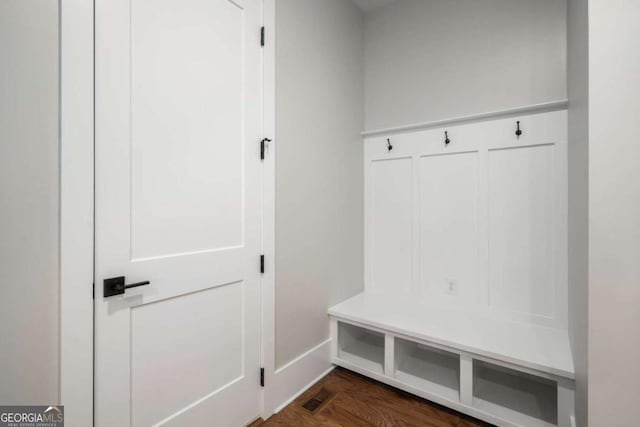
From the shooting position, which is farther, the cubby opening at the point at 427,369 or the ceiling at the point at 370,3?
the ceiling at the point at 370,3

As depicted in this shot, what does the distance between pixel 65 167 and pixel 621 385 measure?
199cm

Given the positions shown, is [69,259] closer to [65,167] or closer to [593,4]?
[65,167]

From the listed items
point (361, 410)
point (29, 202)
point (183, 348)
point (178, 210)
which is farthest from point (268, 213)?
point (361, 410)

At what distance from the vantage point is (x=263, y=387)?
1659 millimetres

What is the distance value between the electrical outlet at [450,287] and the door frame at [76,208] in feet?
6.87

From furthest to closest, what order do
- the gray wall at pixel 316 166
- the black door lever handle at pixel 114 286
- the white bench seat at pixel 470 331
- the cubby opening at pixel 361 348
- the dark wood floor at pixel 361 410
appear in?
the cubby opening at pixel 361 348 → the gray wall at pixel 316 166 → the dark wood floor at pixel 361 410 → the white bench seat at pixel 470 331 → the black door lever handle at pixel 114 286

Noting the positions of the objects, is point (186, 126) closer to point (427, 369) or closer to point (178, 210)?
point (178, 210)

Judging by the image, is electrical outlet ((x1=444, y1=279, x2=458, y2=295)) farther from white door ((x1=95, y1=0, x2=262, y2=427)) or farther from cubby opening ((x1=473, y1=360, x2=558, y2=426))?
white door ((x1=95, y1=0, x2=262, y2=427))

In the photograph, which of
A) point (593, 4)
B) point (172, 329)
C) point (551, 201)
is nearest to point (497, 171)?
point (551, 201)

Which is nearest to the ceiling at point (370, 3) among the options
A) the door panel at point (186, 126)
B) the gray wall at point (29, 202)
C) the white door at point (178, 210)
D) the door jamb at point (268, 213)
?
the door jamb at point (268, 213)

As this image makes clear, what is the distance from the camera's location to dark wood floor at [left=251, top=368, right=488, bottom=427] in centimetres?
162

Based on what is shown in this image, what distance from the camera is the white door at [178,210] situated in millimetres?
1088

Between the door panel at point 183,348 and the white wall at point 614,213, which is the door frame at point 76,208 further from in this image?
the white wall at point 614,213

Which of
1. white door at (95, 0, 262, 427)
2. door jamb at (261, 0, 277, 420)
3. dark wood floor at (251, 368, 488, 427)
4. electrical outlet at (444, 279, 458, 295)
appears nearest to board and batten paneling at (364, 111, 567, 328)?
electrical outlet at (444, 279, 458, 295)
